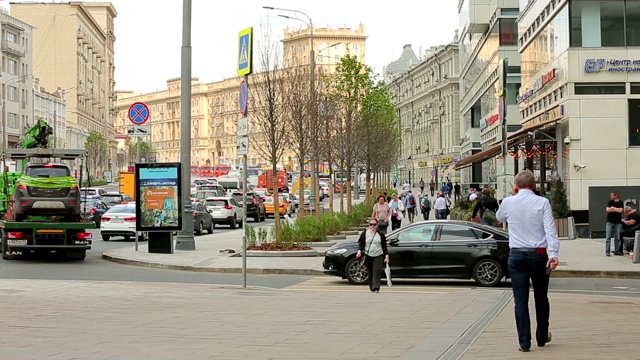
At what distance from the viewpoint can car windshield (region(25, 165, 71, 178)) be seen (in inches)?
1075

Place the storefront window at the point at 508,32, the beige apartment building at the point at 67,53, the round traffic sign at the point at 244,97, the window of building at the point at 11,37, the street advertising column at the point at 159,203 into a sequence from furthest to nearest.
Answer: the beige apartment building at the point at 67,53
the window of building at the point at 11,37
the storefront window at the point at 508,32
the street advertising column at the point at 159,203
the round traffic sign at the point at 244,97

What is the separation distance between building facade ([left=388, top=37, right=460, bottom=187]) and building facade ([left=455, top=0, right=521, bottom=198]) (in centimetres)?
900

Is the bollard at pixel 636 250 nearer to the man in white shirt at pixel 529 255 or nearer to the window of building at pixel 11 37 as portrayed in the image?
the man in white shirt at pixel 529 255

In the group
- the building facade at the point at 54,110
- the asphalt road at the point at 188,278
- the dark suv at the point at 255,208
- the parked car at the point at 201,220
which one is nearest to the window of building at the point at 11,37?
the building facade at the point at 54,110

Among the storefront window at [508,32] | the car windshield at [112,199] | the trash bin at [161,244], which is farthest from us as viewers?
the storefront window at [508,32]

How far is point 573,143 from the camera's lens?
35875mm

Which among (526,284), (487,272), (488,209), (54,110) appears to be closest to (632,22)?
(488,209)

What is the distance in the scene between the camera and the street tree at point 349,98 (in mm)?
52375

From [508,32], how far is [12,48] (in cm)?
5844

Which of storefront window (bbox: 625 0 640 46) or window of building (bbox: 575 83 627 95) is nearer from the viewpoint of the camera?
storefront window (bbox: 625 0 640 46)

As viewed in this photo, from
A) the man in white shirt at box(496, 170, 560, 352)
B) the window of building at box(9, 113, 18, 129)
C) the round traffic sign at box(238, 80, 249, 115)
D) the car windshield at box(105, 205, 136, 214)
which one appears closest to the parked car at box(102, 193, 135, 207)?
the car windshield at box(105, 205, 136, 214)

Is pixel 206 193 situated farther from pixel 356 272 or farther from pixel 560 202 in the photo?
pixel 356 272

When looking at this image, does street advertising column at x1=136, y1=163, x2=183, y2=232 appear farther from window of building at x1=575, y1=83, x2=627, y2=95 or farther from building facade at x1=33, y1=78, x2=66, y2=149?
building facade at x1=33, y1=78, x2=66, y2=149

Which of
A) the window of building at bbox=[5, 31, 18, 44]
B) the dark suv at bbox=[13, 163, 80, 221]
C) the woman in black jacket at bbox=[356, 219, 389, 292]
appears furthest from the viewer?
the window of building at bbox=[5, 31, 18, 44]
